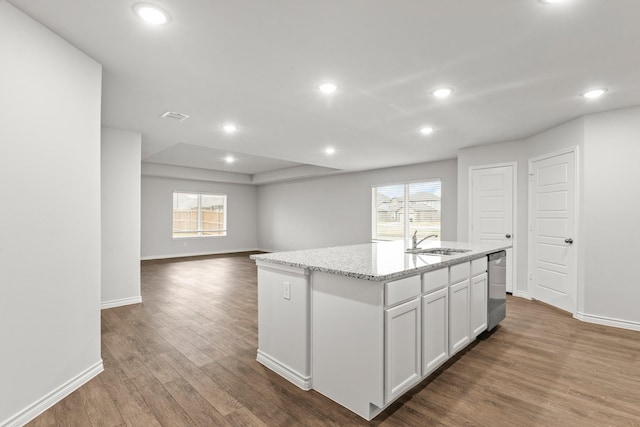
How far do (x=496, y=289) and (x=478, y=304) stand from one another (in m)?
0.55

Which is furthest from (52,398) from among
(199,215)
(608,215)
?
(199,215)

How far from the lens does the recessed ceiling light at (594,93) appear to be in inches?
119

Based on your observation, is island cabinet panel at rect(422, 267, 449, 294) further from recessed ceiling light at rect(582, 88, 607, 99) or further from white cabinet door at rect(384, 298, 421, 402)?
recessed ceiling light at rect(582, 88, 607, 99)

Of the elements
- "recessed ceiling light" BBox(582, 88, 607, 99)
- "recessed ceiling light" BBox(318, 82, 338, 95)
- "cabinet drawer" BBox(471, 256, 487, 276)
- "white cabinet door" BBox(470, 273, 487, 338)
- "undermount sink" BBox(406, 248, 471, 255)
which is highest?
"recessed ceiling light" BBox(582, 88, 607, 99)

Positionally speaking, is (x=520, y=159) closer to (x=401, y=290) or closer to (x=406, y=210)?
(x=406, y=210)

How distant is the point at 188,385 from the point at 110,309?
255 centimetres

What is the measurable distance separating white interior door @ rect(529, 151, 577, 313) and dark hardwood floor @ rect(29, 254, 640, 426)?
1.72ft

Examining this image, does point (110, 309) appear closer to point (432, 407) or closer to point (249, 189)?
point (432, 407)

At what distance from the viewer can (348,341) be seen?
205cm

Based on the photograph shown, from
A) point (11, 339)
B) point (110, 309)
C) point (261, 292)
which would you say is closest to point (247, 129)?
point (261, 292)

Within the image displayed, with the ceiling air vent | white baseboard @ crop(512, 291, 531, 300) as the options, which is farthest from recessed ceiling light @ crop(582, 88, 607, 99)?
the ceiling air vent

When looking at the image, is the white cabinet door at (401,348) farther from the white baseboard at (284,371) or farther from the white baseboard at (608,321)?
the white baseboard at (608,321)

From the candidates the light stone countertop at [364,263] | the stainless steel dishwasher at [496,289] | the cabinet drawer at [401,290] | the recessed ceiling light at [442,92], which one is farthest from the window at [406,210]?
the cabinet drawer at [401,290]

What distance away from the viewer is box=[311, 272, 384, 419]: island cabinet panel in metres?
1.90
